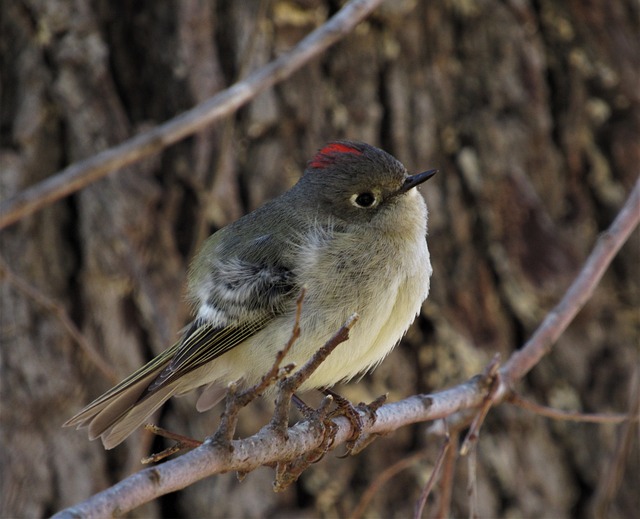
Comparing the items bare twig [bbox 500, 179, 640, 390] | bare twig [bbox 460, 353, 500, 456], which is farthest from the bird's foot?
bare twig [bbox 500, 179, 640, 390]

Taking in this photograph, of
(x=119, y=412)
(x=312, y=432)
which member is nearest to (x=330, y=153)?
(x=119, y=412)

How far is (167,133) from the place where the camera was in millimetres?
2635

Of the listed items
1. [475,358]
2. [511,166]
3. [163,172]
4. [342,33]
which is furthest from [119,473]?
[511,166]

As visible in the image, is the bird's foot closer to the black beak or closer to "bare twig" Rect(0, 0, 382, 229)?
the black beak

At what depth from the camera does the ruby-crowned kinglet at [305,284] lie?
8.63ft

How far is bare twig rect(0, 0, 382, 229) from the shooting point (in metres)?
2.44

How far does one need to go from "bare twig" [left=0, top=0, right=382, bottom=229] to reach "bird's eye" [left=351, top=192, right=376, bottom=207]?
1.57 feet

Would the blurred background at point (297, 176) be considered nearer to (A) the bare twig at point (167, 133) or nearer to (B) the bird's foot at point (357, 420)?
(A) the bare twig at point (167, 133)

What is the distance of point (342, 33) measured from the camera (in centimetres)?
286

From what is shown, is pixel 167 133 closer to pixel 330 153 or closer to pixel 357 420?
pixel 330 153

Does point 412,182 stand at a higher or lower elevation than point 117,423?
higher

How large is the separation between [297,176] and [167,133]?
1043 mm

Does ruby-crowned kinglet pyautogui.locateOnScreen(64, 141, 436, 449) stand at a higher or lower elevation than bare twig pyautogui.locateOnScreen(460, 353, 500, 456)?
higher

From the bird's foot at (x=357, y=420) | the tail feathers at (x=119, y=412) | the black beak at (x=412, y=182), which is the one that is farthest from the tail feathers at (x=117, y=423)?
the black beak at (x=412, y=182)
